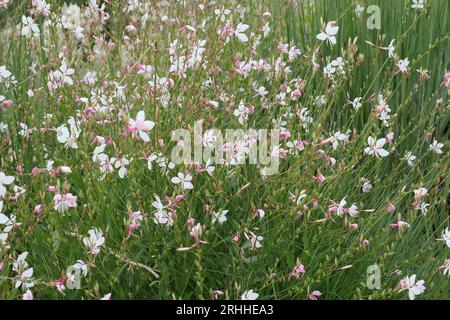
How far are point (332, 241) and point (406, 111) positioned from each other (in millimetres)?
1347

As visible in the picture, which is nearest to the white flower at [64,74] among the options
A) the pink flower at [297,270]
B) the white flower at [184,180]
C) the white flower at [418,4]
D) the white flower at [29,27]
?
the white flower at [29,27]

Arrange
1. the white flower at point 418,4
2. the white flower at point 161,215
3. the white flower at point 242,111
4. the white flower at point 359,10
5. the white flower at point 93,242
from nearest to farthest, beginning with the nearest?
1. the white flower at point 93,242
2. the white flower at point 161,215
3. the white flower at point 242,111
4. the white flower at point 418,4
5. the white flower at point 359,10

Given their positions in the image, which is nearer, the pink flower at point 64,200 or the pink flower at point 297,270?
the pink flower at point 64,200

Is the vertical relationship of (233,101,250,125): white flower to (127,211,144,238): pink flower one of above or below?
above

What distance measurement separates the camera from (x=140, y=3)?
12.1 feet

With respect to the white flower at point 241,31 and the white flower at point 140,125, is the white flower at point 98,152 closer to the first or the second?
the white flower at point 140,125

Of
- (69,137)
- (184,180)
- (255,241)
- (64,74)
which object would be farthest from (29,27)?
(255,241)

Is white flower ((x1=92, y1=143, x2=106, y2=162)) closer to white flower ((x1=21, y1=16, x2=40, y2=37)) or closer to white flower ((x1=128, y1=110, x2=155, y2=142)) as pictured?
white flower ((x1=128, y1=110, x2=155, y2=142))

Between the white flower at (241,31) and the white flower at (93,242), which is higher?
the white flower at (241,31)

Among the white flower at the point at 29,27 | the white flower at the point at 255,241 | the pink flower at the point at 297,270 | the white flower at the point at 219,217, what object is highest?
the white flower at the point at 29,27

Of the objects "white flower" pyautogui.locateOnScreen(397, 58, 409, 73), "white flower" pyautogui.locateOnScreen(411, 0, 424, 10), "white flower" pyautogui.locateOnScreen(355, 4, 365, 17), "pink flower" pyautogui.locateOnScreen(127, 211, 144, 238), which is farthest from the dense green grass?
"white flower" pyautogui.locateOnScreen(355, 4, 365, 17)

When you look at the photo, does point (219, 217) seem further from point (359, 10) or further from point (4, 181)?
point (359, 10)

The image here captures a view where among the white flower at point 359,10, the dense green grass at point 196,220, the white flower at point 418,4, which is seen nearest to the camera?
the dense green grass at point 196,220
